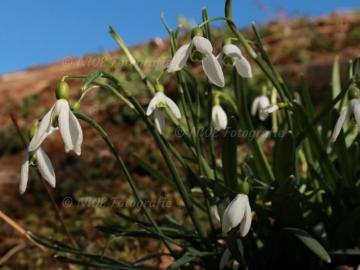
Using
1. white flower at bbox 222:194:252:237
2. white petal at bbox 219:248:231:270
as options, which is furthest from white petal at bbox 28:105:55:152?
white petal at bbox 219:248:231:270

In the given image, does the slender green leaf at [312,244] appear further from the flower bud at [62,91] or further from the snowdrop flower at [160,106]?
the flower bud at [62,91]

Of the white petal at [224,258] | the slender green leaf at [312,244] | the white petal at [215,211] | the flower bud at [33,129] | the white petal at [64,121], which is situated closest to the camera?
the white petal at [64,121]

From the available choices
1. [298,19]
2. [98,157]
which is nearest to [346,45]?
[298,19]

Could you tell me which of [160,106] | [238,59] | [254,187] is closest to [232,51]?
[238,59]

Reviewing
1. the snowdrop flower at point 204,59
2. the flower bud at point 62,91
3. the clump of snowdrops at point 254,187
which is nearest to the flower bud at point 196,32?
the snowdrop flower at point 204,59

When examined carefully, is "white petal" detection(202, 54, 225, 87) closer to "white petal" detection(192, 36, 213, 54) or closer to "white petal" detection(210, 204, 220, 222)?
"white petal" detection(192, 36, 213, 54)

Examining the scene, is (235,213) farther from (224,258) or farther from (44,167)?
(44,167)
